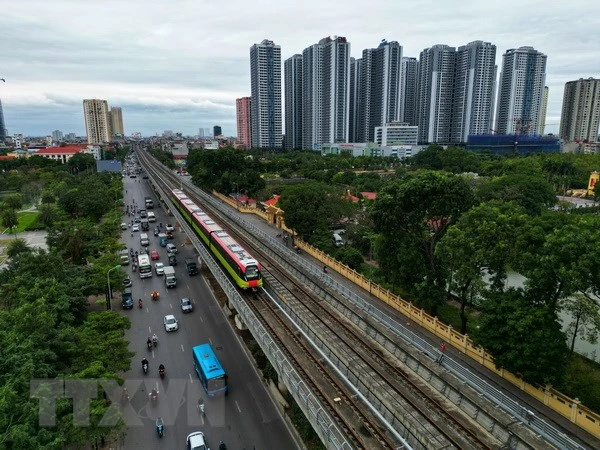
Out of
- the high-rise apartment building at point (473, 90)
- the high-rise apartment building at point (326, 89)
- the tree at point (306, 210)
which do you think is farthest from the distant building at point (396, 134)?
the tree at point (306, 210)

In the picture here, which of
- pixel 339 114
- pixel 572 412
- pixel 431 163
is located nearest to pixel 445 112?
pixel 339 114

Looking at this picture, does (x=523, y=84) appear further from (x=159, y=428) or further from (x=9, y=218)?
(x=159, y=428)

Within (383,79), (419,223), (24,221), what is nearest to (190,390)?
(419,223)

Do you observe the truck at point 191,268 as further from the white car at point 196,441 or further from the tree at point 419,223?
the white car at point 196,441

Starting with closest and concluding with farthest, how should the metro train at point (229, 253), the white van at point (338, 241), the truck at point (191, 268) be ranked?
1. the metro train at point (229, 253)
2. the truck at point (191, 268)
3. the white van at point (338, 241)

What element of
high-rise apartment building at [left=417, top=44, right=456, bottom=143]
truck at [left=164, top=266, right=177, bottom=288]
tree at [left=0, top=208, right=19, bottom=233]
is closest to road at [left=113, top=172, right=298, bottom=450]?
truck at [left=164, top=266, right=177, bottom=288]

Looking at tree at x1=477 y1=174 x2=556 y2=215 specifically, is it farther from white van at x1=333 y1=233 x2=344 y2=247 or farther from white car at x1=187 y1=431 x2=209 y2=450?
white car at x1=187 y1=431 x2=209 y2=450
